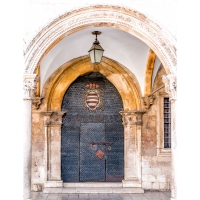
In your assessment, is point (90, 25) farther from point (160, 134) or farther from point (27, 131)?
point (160, 134)

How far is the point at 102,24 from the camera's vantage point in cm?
742

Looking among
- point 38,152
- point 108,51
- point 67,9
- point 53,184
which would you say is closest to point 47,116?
point 38,152

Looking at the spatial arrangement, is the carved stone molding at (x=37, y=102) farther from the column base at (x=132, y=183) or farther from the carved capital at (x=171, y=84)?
the carved capital at (x=171, y=84)

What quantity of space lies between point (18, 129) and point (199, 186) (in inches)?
118

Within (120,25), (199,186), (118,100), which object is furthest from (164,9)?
(118,100)

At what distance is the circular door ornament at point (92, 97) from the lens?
427 inches

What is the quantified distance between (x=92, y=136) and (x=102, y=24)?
13.6ft

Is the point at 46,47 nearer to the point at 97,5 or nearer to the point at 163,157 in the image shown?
the point at 97,5

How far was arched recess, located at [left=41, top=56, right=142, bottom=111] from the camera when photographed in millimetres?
10383

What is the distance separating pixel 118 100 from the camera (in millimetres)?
10836

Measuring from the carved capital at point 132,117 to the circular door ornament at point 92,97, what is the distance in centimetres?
71

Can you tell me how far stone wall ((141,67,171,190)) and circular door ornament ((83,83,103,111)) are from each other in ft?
4.62

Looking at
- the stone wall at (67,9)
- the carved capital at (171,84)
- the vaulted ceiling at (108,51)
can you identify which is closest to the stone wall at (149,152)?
the vaulted ceiling at (108,51)

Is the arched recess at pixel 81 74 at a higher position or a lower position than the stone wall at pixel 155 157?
higher
